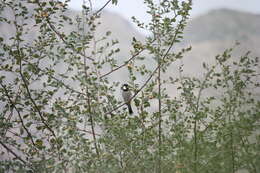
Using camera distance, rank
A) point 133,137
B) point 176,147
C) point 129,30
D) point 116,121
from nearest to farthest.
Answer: point 116,121
point 133,137
point 176,147
point 129,30

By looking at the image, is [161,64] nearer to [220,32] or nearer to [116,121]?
[116,121]

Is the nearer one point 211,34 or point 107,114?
point 107,114

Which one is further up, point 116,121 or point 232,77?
point 232,77

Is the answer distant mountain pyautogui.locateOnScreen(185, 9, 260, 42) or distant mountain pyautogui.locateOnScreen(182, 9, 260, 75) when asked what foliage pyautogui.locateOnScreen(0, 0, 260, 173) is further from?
distant mountain pyautogui.locateOnScreen(185, 9, 260, 42)

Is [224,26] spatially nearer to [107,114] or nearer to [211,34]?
[211,34]

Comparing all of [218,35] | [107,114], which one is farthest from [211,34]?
[107,114]

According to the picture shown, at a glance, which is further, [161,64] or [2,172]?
[161,64]

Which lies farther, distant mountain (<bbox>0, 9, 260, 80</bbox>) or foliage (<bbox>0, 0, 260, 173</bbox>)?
distant mountain (<bbox>0, 9, 260, 80</bbox>)

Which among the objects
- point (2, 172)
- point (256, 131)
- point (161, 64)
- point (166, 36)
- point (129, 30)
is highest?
point (129, 30)

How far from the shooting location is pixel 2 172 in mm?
5035

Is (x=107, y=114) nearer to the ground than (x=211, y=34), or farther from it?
nearer to the ground

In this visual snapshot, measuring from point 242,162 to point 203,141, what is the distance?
0.89m

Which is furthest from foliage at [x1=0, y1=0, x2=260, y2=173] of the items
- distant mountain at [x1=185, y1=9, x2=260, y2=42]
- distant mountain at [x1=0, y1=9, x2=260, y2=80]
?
distant mountain at [x1=185, y1=9, x2=260, y2=42]

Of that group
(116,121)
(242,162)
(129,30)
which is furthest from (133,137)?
(129,30)
